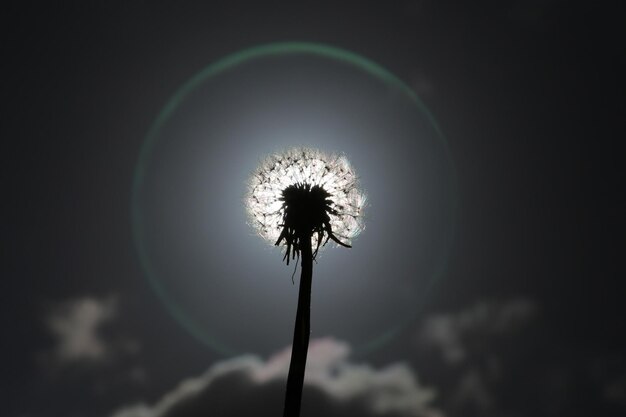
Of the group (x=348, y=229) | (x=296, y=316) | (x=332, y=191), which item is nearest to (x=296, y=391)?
(x=296, y=316)

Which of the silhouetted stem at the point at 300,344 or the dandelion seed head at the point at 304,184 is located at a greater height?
the dandelion seed head at the point at 304,184

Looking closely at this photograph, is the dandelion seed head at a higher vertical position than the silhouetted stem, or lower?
higher

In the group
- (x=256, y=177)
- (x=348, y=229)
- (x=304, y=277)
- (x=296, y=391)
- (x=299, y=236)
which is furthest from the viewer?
(x=256, y=177)

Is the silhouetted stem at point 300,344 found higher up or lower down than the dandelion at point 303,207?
lower down

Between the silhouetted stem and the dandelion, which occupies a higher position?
the dandelion

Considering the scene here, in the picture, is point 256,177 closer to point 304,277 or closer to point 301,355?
point 304,277

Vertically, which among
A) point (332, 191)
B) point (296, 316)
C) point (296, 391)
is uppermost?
point (332, 191)

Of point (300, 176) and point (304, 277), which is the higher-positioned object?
point (300, 176)

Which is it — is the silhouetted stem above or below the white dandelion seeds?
below
